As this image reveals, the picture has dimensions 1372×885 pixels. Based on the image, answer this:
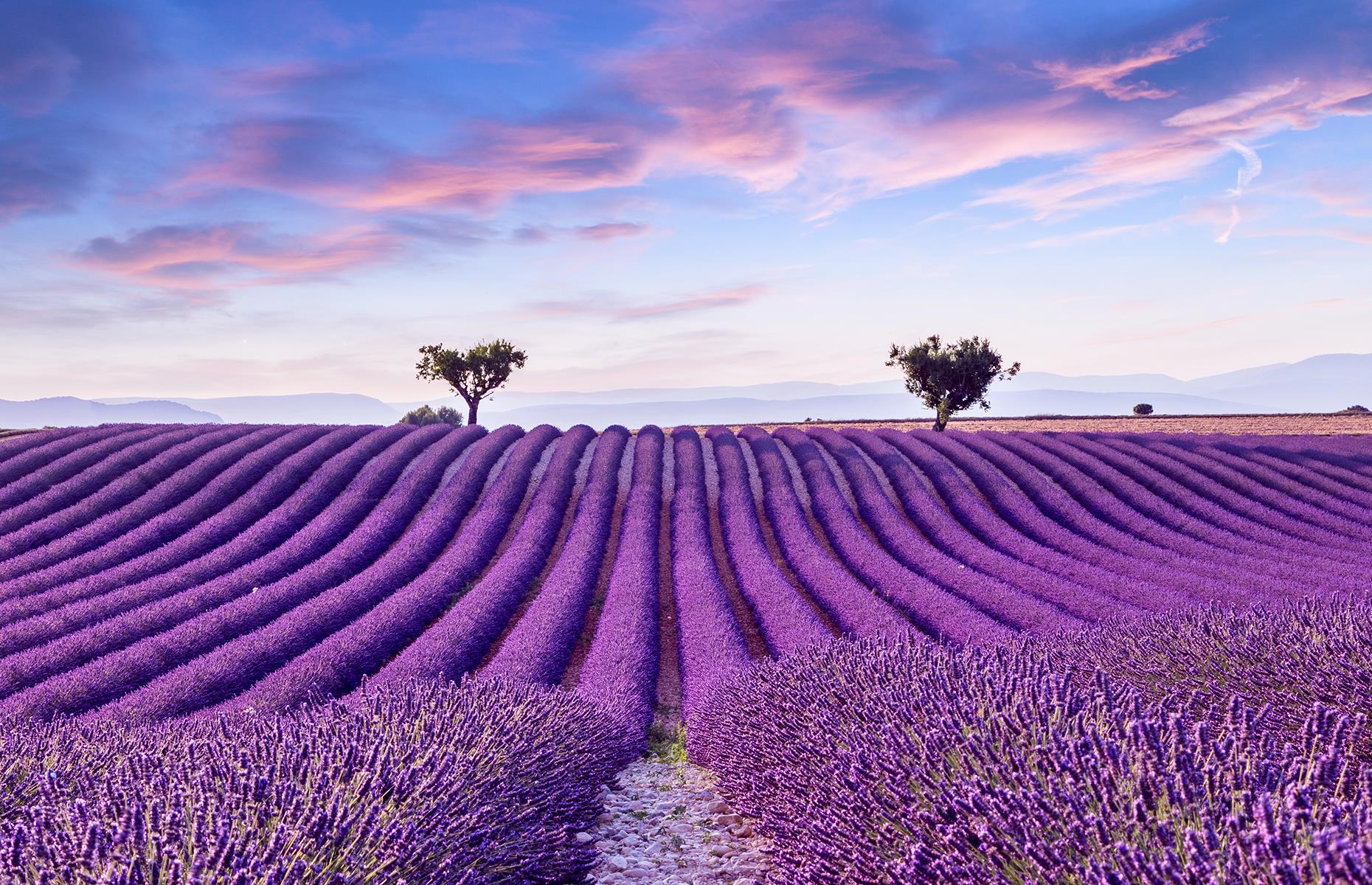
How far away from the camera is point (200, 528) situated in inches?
536

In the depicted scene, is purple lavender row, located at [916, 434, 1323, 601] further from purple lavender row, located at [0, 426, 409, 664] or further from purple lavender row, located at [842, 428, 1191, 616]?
purple lavender row, located at [0, 426, 409, 664]

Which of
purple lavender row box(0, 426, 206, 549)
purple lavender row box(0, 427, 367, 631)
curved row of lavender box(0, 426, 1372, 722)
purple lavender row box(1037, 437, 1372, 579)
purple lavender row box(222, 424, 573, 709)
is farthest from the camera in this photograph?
purple lavender row box(0, 426, 206, 549)

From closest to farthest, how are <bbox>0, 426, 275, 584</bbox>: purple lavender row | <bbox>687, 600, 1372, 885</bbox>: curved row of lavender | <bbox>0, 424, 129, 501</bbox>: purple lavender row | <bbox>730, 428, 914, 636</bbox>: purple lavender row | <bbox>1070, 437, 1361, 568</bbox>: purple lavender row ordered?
<bbox>687, 600, 1372, 885</bbox>: curved row of lavender, <bbox>730, 428, 914, 636</bbox>: purple lavender row, <bbox>0, 426, 275, 584</bbox>: purple lavender row, <bbox>1070, 437, 1361, 568</bbox>: purple lavender row, <bbox>0, 424, 129, 501</bbox>: purple lavender row

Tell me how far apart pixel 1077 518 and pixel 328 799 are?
14946 millimetres

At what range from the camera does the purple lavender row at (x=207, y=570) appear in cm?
915

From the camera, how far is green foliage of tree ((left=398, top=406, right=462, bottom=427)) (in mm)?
41469

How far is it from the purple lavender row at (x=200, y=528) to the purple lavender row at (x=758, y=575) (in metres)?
8.43

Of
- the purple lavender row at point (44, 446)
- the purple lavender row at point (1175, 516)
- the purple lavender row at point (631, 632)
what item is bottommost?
the purple lavender row at point (631, 632)

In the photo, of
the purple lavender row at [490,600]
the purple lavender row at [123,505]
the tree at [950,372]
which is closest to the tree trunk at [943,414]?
the tree at [950,372]

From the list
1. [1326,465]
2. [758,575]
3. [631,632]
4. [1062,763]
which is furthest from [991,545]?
[1062,763]

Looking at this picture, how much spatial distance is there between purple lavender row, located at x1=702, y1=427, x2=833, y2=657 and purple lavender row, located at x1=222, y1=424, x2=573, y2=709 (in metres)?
3.23

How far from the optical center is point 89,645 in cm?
866

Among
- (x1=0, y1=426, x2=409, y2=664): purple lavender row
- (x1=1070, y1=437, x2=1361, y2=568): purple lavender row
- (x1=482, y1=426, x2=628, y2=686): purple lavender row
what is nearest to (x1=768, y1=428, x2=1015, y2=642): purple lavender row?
(x1=482, y1=426, x2=628, y2=686): purple lavender row

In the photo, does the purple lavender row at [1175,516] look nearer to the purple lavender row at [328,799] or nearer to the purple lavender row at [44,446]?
the purple lavender row at [328,799]
